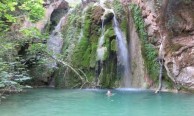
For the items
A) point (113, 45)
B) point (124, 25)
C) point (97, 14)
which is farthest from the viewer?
point (97, 14)

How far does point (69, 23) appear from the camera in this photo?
20.9 m

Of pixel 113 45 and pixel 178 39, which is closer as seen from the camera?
pixel 178 39

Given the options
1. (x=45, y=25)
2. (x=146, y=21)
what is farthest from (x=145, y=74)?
(x=45, y=25)

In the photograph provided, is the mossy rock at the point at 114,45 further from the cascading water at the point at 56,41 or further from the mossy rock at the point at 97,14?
the cascading water at the point at 56,41

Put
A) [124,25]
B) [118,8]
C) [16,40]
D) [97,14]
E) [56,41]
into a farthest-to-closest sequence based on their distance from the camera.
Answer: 1. [56,41]
2. [118,8]
3. [97,14]
4. [124,25]
5. [16,40]

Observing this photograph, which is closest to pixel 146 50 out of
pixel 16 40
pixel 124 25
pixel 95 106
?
pixel 124 25

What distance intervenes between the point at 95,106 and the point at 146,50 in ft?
25.6

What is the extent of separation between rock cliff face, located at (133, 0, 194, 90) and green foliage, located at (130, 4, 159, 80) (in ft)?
1.73

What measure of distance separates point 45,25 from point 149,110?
1189 centimetres

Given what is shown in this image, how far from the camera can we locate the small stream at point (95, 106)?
395 inches

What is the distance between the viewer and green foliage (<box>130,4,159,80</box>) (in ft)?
58.2

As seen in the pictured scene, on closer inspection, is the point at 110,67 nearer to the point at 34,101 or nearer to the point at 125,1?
the point at 125,1

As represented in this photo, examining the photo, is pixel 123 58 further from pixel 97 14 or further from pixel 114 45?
pixel 97 14

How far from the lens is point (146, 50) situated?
60.3ft
